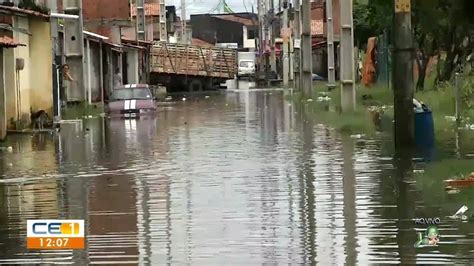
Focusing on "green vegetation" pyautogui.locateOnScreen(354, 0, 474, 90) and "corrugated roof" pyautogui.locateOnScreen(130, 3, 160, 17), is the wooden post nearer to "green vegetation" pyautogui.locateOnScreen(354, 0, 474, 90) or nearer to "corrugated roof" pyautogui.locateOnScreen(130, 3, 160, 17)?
"green vegetation" pyautogui.locateOnScreen(354, 0, 474, 90)

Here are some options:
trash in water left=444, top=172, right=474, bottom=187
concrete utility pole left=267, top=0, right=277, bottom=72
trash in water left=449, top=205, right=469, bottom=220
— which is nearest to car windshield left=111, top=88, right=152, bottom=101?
trash in water left=444, top=172, right=474, bottom=187

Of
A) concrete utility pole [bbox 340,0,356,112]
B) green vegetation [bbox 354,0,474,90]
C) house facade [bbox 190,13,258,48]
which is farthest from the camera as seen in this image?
house facade [bbox 190,13,258,48]

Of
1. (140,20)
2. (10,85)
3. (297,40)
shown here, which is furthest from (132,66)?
(10,85)

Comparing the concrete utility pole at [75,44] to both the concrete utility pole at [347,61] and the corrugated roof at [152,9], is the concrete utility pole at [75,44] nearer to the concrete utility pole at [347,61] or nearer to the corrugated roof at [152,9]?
the concrete utility pole at [347,61]

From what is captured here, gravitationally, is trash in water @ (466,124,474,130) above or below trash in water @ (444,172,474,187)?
above

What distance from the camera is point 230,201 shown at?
12883mm

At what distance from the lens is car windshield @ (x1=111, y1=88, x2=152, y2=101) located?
38812mm

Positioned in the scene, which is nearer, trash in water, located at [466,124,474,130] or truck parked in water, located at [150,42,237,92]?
trash in water, located at [466,124,474,130]

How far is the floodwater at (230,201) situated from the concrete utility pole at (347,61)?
21.6 ft

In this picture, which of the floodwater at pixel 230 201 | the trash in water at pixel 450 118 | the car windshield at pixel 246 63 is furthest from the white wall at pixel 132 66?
the trash in water at pixel 450 118

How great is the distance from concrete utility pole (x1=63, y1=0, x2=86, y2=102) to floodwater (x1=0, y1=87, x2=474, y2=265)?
1180cm

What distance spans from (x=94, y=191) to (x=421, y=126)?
20.4 feet

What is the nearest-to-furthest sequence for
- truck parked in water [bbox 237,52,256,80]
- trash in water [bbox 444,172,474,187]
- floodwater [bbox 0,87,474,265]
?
floodwater [bbox 0,87,474,265] < trash in water [bbox 444,172,474,187] < truck parked in water [bbox 237,52,256,80]

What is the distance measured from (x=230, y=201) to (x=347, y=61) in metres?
17.6
